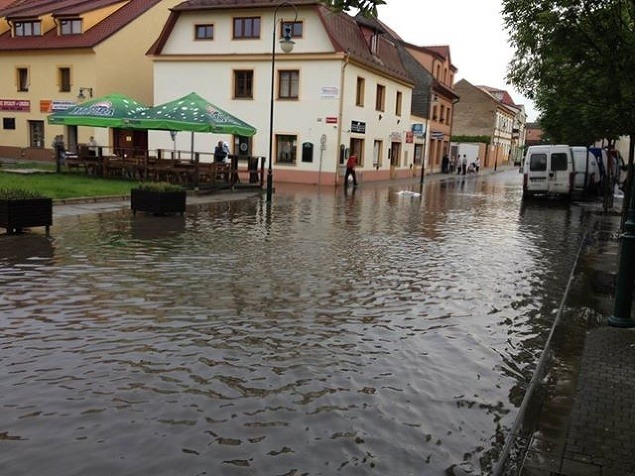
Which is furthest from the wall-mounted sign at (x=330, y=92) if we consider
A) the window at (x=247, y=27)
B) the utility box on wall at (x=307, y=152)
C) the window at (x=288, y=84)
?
the window at (x=247, y=27)

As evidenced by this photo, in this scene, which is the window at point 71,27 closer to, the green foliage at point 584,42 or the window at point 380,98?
the window at point 380,98

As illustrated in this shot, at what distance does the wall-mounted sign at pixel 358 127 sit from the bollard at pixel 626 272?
26.2 meters

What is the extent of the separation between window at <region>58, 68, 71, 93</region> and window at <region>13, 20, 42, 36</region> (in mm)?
3835

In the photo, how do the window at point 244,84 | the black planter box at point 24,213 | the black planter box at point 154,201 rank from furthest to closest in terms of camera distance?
the window at point 244,84 → the black planter box at point 154,201 → the black planter box at point 24,213

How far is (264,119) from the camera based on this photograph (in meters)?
31.4

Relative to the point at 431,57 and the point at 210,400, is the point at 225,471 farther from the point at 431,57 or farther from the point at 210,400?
the point at 431,57

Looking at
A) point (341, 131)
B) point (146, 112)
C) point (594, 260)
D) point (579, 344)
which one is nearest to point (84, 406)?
point (579, 344)

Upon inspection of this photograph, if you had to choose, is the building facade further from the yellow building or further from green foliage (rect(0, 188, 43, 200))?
green foliage (rect(0, 188, 43, 200))

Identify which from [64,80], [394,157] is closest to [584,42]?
[394,157]

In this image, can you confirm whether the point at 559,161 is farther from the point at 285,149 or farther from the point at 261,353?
the point at 261,353

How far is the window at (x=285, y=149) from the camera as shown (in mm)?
31281

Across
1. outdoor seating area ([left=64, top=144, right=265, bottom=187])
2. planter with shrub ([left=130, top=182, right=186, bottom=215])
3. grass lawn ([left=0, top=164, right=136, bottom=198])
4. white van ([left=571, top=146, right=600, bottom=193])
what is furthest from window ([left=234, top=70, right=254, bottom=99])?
planter with shrub ([left=130, top=182, right=186, bottom=215])

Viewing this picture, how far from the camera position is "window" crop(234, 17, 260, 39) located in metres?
31.0

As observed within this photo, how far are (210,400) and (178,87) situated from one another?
30922mm
